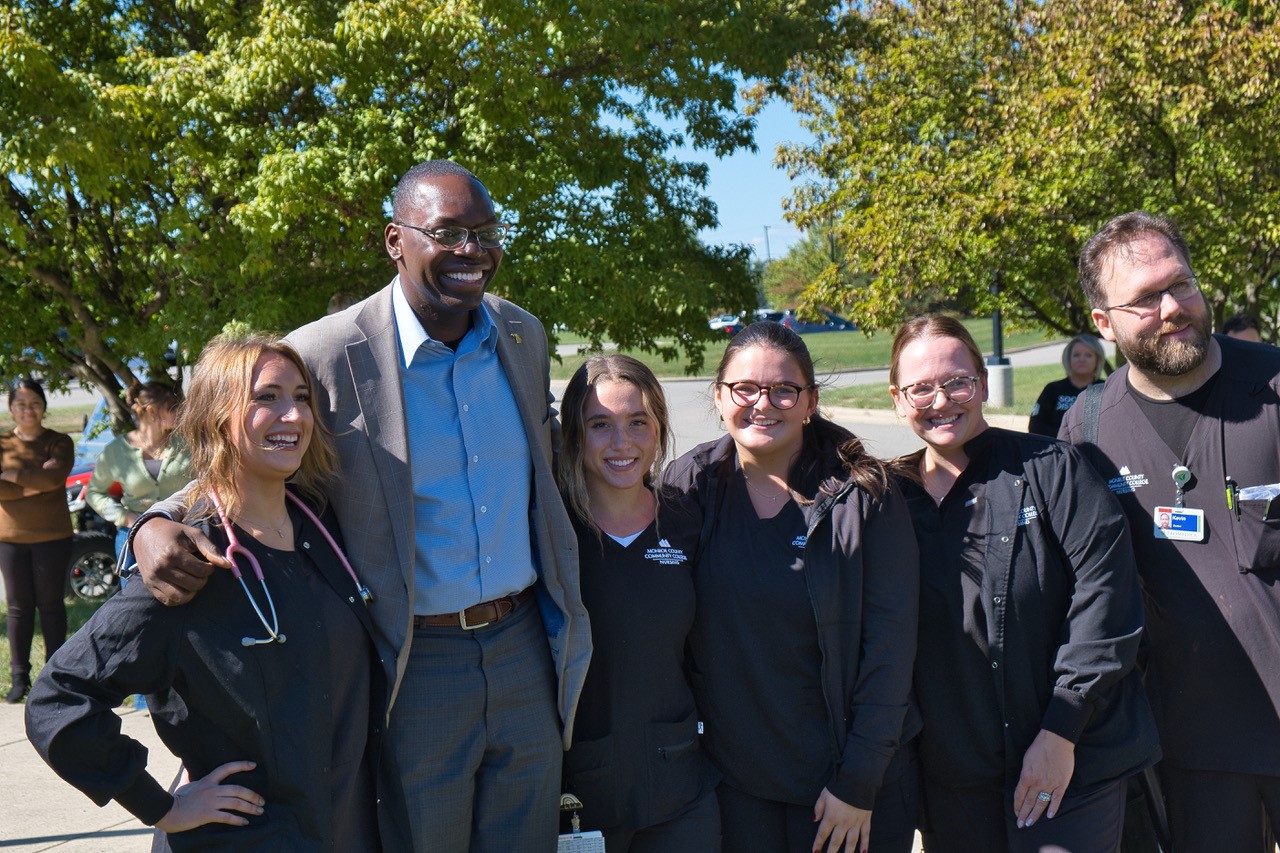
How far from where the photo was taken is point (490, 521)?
305 cm

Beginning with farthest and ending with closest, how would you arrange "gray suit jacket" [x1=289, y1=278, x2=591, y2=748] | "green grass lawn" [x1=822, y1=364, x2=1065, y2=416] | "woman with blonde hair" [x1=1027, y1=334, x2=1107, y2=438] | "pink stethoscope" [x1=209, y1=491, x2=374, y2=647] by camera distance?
"green grass lawn" [x1=822, y1=364, x2=1065, y2=416], "woman with blonde hair" [x1=1027, y1=334, x2=1107, y2=438], "gray suit jacket" [x1=289, y1=278, x2=591, y2=748], "pink stethoscope" [x1=209, y1=491, x2=374, y2=647]

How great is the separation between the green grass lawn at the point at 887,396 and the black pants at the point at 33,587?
48.7 ft

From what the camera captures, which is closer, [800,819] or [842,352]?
[800,819]

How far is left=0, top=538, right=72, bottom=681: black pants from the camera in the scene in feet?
24.0

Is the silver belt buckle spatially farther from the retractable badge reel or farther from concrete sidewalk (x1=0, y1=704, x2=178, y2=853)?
concrete sidewalk (x1=0, y1=704, x2=178, y2=853)

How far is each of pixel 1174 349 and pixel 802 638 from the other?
4.60 ft

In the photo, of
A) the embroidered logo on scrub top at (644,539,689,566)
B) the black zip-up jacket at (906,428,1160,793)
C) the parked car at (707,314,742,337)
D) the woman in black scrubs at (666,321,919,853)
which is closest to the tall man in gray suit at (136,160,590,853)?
the embroidered logo on scrub top at (644,539,689,566)

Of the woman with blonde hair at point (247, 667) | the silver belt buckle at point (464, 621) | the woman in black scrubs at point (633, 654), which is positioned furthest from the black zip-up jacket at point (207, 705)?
the woman in black scrubs at point (633, 654)

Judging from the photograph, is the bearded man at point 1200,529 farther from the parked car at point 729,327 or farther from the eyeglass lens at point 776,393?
the parked car at point 729,327

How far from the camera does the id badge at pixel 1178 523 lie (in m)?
3.20

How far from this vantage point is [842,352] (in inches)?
1547

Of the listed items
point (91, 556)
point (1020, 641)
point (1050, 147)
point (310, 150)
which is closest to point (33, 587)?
point (91, 556)

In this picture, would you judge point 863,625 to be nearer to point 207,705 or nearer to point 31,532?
point 207,705

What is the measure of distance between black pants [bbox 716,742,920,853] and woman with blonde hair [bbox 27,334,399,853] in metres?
0.99
